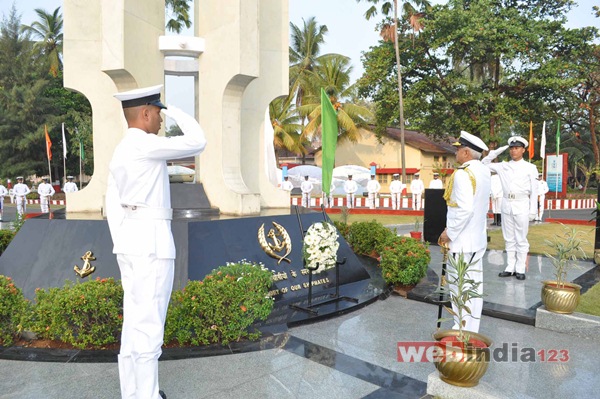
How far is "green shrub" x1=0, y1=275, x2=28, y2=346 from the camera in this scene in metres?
4.34

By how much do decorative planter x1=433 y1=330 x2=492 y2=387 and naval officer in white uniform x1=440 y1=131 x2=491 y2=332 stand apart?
52.7 inches

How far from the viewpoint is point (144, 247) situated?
2.88 metres

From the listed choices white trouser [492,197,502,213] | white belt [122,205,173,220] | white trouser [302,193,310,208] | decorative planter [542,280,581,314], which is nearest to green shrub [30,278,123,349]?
white belt [122,205,173,220]

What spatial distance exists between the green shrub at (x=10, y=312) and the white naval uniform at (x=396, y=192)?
2056 cm

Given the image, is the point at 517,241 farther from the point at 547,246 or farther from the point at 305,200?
the point at 305,200

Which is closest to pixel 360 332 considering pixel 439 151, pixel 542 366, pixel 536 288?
pixel 542 366

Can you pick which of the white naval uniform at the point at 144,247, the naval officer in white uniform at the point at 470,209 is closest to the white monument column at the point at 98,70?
the white naval uniform at the point at 144,247

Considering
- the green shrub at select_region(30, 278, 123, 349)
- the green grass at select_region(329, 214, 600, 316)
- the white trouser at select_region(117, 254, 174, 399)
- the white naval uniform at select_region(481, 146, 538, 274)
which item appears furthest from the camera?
the white naval uniform at select_region(481, 146, 538, 274)

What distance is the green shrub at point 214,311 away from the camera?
434cm

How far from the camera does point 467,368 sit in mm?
3006

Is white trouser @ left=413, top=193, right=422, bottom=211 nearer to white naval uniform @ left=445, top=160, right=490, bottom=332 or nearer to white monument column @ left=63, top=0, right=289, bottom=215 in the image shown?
white monument column @ left=63, top=0, right=289, bottom=215

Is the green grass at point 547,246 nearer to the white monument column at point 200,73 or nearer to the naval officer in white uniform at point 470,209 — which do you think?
the naval officer in white uniform at point 470,209

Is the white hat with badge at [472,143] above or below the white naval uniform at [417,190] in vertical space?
above

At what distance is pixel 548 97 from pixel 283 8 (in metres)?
20.5
